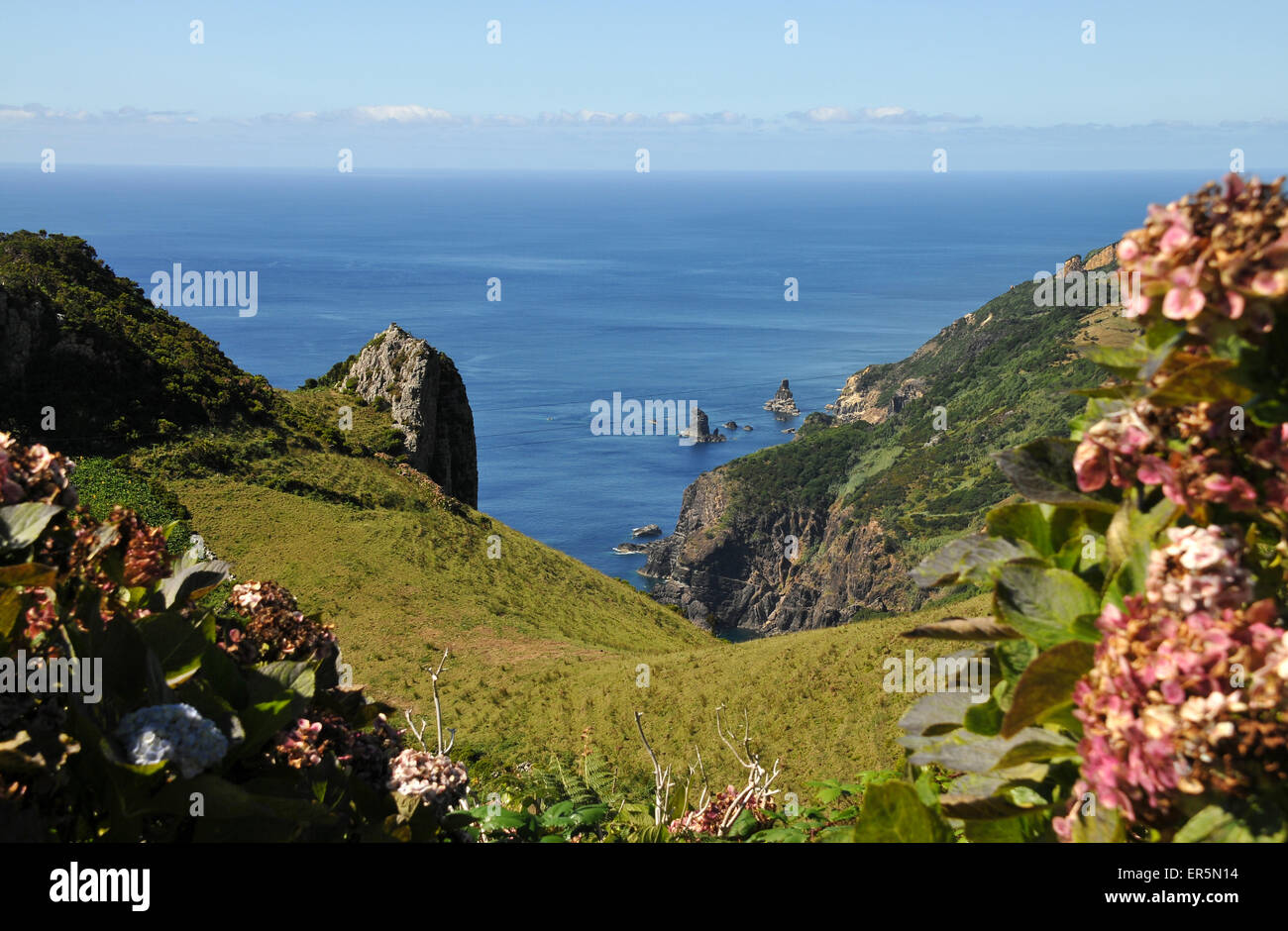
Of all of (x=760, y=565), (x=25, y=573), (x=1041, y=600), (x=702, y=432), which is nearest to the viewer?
(x=1041, y=600)

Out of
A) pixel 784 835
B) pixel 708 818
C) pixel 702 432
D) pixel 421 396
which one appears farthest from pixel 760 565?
pixel 784 835

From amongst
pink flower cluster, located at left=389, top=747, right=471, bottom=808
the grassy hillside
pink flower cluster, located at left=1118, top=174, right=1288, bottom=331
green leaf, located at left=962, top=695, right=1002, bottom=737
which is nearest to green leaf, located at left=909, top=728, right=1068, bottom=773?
green leaf, located at left=962, top=695, right=1002, bottom=737

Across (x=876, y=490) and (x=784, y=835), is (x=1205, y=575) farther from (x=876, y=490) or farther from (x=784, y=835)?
(x=876, y=490)

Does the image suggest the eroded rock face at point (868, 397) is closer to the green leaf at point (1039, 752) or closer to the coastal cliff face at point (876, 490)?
the coastal cliff face at point (876, 490)

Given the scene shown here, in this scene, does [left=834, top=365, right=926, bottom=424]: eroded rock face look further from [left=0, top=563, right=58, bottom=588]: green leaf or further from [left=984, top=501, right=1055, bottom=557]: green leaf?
[left=0, top=563, right=58, bottom=588]: green leaf
